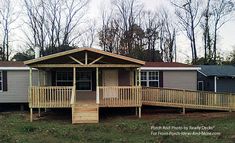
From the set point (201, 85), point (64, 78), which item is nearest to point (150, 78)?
point (64, 78)

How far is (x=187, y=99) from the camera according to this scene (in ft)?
70.5

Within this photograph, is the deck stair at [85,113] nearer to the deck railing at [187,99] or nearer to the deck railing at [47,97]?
the deck railing at [47,97]

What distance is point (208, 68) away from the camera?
29.5 metres

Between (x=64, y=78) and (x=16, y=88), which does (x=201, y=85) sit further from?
(x=16, y=88)

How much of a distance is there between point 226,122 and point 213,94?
462 cm

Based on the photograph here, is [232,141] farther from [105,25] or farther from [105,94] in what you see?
[105,25]

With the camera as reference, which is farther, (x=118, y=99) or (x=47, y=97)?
(x=118, y=99)

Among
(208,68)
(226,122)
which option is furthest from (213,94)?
(208,68)

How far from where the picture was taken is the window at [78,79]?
75.2 feet

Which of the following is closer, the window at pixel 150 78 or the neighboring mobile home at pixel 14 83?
the neighboring mobile home at pixel 14 83

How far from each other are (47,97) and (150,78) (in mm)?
7787

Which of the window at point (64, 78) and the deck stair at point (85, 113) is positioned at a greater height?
the window at point (64, 78)

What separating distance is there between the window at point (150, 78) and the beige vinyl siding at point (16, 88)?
304 inches

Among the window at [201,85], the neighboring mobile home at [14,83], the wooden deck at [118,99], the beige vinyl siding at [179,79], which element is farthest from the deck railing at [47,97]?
the window at [201,85]
